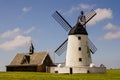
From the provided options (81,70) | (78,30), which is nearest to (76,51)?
(81,70)

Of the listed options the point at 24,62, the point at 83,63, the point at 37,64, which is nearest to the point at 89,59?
the point at 83,63

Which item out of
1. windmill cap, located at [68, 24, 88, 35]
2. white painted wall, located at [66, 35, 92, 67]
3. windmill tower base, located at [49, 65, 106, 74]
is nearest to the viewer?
windmill tower base, located at [49, 65, 106, 74]

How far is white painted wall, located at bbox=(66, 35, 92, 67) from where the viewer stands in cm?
7106

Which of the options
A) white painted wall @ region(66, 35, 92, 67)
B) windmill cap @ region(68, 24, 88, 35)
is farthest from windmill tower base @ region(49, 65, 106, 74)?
windmill cap @ region(68, 24, 88, 35)

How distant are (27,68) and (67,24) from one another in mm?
21551

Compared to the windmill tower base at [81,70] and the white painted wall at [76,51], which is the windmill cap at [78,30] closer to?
the white painted wall at [76,51]

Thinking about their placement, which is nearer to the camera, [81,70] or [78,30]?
[81,70]

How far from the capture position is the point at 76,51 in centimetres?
7106

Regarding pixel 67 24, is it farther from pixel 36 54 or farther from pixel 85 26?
pixel 36 54

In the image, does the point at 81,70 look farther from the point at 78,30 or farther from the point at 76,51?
the point at 78,30

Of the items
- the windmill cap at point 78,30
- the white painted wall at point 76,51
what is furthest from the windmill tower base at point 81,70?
the windmill cap at point 78,30

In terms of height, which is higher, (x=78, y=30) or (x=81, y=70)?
(x=78, y=30)

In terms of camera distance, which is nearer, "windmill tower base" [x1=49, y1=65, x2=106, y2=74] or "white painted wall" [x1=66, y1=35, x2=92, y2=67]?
"windmill tower base" [x1=49, y1=65, x2=106, y2=74]

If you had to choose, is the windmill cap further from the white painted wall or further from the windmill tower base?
the windmill tower base
